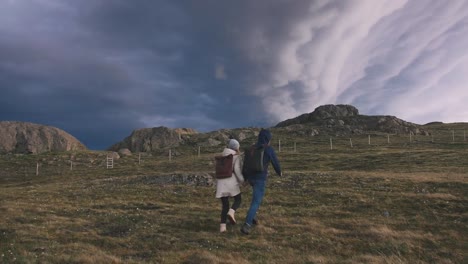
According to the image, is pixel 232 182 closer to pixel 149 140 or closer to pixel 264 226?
pixel 264 226

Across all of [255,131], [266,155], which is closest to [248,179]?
[266,155]

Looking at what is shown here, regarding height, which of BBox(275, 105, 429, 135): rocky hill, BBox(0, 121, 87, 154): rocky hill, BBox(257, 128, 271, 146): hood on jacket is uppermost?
BBox(275, 105, 429, 135): rocky hill

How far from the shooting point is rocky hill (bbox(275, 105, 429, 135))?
117562 millimetres

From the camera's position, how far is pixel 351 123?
13225cm

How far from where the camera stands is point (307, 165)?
159 feet

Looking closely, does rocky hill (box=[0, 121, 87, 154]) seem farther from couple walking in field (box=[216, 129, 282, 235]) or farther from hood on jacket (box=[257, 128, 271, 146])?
hood on jacket (box=[257, 128, 271, 146])

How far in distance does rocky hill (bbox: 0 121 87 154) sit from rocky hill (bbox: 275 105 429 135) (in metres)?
75.3

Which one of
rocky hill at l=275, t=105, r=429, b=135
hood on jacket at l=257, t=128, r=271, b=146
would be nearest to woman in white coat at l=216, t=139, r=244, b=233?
hood on jacket at l=257, t=128, r=271, b=146

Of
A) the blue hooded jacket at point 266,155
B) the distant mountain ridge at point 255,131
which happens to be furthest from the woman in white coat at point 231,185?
the distant mountain ridge at point 255,131

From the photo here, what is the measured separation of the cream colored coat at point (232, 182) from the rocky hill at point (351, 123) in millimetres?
106935

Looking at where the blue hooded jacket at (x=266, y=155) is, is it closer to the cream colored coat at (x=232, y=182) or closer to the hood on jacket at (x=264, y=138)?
the hood on jacket at (x=264, y=138)

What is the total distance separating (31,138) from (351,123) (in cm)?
10110

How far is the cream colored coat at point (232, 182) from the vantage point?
12.8 metres

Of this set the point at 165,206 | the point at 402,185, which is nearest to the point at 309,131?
the point at 402,185
